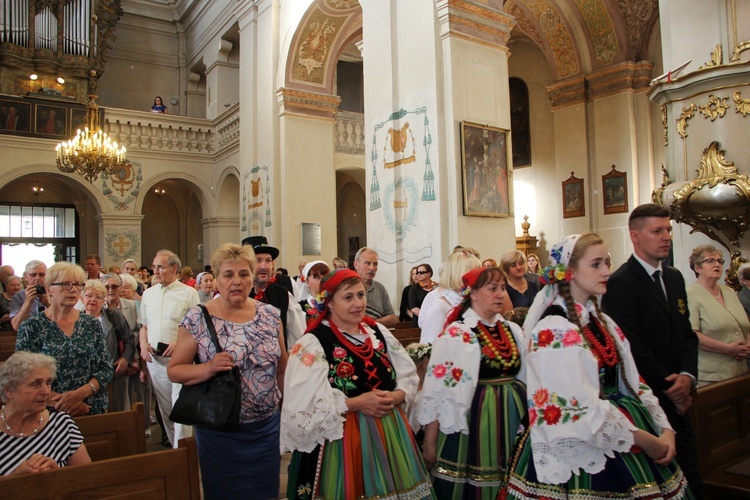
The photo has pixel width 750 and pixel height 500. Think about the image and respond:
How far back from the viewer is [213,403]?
2.86 m

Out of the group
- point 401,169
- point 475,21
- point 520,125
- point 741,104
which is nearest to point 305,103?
point 401,169

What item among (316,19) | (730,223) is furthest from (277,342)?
(316,19)

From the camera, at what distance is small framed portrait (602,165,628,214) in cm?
1191

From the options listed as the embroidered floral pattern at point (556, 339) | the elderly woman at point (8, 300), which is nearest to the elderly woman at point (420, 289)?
the embroidered floral pattern at point (556, 339)

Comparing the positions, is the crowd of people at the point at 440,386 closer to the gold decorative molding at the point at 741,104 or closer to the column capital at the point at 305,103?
the gold decorative molding at the point at 741,104

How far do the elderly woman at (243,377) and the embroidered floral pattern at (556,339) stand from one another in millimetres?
1416

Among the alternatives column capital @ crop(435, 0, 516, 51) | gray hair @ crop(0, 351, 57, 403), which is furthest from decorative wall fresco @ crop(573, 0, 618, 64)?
gray hair @ crop(0, 351, 57, 403)

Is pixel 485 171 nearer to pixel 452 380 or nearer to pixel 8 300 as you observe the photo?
pixel 452 380

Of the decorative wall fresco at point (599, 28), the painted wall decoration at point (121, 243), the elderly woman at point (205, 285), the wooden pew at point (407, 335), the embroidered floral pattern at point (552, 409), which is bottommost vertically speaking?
the wooden pew at point (407, 335)

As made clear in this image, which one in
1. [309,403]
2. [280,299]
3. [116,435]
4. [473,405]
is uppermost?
[280,299]

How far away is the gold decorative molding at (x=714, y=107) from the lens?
19.0 ft

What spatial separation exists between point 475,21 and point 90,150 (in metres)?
8.27

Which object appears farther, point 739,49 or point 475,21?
point 475,21

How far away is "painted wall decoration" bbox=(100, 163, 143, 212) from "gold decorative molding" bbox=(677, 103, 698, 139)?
46.7 feet
